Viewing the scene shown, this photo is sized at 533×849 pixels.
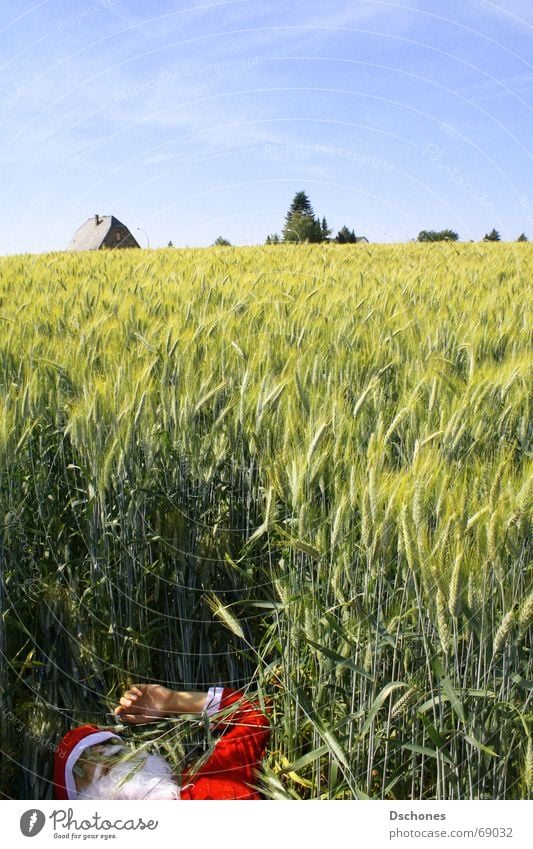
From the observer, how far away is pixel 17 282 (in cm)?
572

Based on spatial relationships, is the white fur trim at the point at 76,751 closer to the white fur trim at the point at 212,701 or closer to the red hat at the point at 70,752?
the red hat at the point at 70,752

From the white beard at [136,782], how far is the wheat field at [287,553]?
51 millimetres

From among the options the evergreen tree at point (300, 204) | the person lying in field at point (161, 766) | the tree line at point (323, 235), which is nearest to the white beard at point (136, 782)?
the person lying in field at point (161, 766)

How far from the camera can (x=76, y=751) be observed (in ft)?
5.47

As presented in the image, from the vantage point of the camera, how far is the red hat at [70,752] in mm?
1652

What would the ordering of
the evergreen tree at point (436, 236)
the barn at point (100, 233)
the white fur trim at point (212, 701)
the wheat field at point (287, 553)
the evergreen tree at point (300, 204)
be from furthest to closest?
the evergreen tree at point (300, 204), the barn at point (100, 233), the evergreen tree at point (436, 236), the white fur trim at point (212, 701), the wheat field at point (287, 553)

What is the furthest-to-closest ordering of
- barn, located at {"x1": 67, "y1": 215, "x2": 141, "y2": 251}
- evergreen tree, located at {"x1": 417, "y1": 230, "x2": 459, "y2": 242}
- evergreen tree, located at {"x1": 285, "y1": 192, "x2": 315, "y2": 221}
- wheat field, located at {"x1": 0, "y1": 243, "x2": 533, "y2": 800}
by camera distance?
evergreen tree, located at {"x1": 285, "y1": 192, "x2": 315, "y2": 221}, barn, located at {"x1": 67, "y1": 215, "x2": 141, "y2": 251}, evergreen tree, located at {"x1": 417, "y1": 230, "x2": 459, "y2": 242}, wheat field, located at {"x1": 0, "y1": 243, "x2": 533, "y2": 800}

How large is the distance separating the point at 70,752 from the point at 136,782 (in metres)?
0.18

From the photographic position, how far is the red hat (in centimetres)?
165

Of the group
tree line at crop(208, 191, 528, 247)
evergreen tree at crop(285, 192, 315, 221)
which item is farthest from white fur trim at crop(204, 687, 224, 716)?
evergreen tree at crop(285, 192, 315, 221)

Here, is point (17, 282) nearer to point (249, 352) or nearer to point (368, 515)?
point (249, 352)

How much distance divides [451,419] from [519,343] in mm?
1465

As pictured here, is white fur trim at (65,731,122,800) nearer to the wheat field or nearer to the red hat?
the red hat

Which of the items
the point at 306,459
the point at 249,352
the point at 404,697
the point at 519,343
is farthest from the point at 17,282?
the point at 404,697
